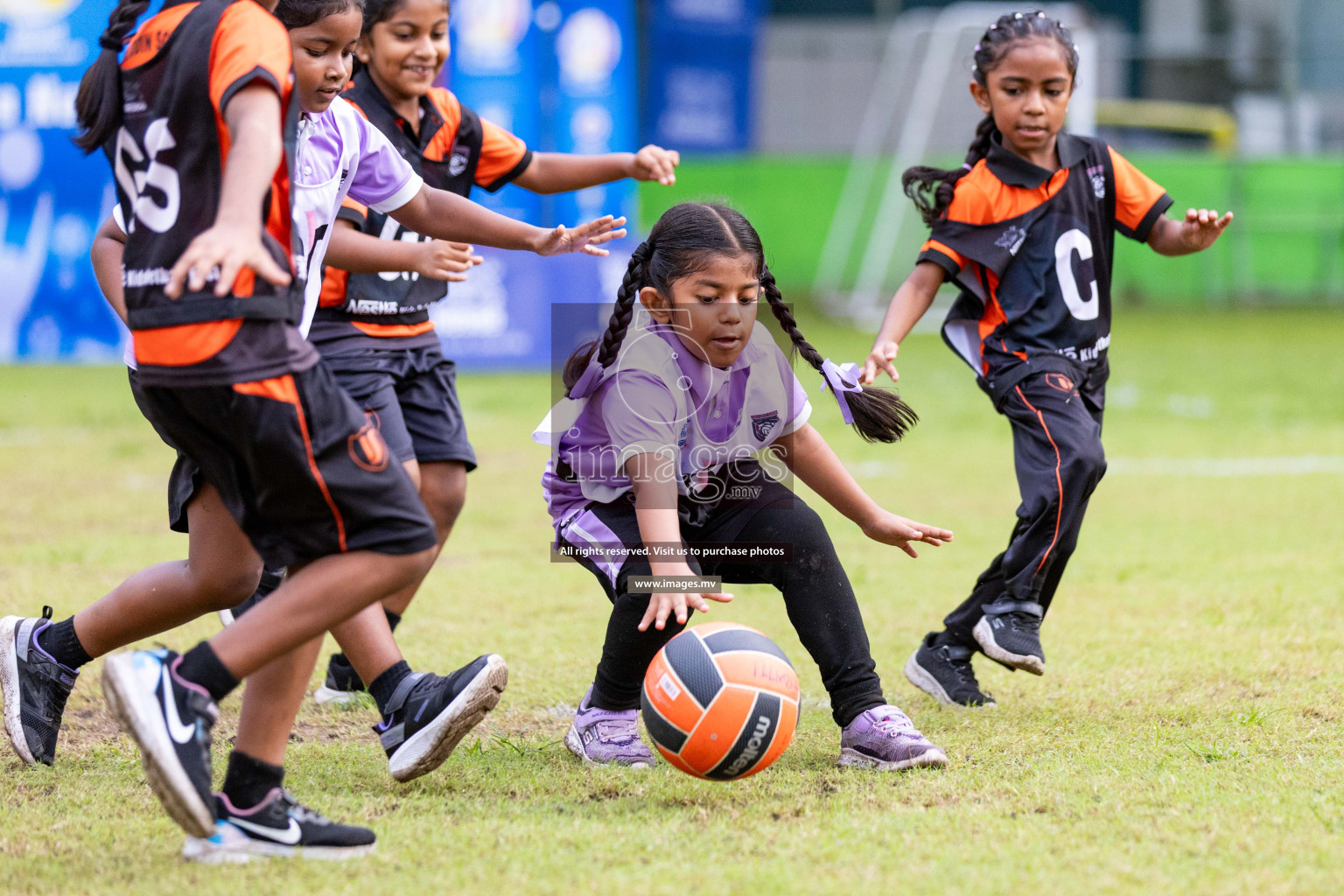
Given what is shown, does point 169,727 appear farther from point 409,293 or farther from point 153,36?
point 409,293

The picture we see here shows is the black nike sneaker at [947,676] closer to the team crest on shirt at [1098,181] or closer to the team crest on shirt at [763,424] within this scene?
the team crest on shirt at [763,424]

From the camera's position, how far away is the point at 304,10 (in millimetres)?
3020

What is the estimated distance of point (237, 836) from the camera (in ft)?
8.61

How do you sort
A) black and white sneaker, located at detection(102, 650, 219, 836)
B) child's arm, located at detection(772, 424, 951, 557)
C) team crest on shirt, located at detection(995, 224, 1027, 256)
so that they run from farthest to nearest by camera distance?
team crest on shirt, located at detection(995, 224, 1027, 256)
child's arm, located at detection(772, 424, 951, 557)
black and white sneaker, located at detection(102, 650, 219, 836)

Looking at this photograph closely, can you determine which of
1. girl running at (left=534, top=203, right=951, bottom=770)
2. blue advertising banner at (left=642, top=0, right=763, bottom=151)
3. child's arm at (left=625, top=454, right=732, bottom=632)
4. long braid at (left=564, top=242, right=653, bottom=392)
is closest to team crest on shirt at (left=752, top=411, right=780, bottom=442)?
girl running at (left=534, top=203, right=951, bottom=770)

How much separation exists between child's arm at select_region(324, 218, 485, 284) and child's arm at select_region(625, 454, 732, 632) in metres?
0.59

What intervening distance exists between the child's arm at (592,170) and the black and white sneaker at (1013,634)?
146 cm

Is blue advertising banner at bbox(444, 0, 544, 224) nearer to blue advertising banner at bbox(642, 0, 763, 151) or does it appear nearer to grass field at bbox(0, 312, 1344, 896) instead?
blue advertising banner at bbox(642, 0, 763, 151)

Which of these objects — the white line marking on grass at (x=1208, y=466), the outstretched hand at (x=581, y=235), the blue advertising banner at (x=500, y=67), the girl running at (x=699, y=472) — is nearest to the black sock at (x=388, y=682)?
the girl running at (x=699, y=472)

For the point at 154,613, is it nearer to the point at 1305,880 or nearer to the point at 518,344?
the point at 1305,880

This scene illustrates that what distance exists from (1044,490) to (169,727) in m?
2.32

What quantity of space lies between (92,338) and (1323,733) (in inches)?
428

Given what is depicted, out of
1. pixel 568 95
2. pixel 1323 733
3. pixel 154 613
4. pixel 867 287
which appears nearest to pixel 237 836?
pixel 154 613

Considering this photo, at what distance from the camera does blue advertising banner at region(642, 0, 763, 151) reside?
1599 centimetres
